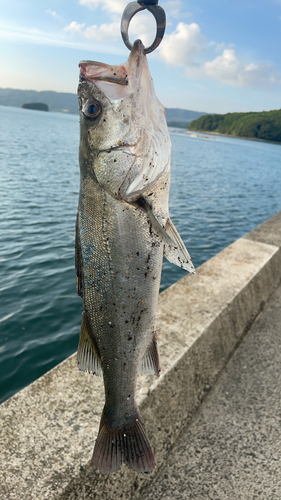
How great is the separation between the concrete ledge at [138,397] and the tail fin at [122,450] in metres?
0.52

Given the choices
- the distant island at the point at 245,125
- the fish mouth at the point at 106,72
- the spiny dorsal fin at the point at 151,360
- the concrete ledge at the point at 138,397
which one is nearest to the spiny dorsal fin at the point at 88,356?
the spiny dorsal fin at the point at 151,360

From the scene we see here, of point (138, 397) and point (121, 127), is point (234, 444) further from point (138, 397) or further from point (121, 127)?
point (121, 127)

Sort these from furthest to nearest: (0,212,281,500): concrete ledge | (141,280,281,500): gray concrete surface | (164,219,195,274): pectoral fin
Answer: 1. (141,280,281,500): gray concrete surface
2. (0,212,281,500): concrete ledge
3. (164,219,195,274): pectoral fin

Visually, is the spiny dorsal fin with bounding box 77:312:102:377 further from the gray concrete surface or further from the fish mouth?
the fish mouth

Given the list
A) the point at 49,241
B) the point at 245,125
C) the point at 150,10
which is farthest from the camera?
the point at 245,125

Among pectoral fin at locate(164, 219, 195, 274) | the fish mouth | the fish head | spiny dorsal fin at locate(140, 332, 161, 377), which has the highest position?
the fish mouth

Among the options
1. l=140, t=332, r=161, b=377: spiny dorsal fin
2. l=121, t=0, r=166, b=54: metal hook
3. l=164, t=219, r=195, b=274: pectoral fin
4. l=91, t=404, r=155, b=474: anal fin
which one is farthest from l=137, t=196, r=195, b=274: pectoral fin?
l=91, t=404, r=155, b=474: anal fin

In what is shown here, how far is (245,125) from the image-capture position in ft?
472

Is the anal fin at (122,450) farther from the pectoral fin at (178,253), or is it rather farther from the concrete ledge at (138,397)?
the pectoral fin at (178,253)

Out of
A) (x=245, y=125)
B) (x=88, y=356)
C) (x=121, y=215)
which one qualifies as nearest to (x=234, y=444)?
(x=88, y=356)

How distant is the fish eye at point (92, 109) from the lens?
201 centimetres

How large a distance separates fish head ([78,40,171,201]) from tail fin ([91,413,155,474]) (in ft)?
5.03

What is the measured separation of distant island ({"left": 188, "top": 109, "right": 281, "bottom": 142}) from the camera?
133 m

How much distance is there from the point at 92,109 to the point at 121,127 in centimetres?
21
